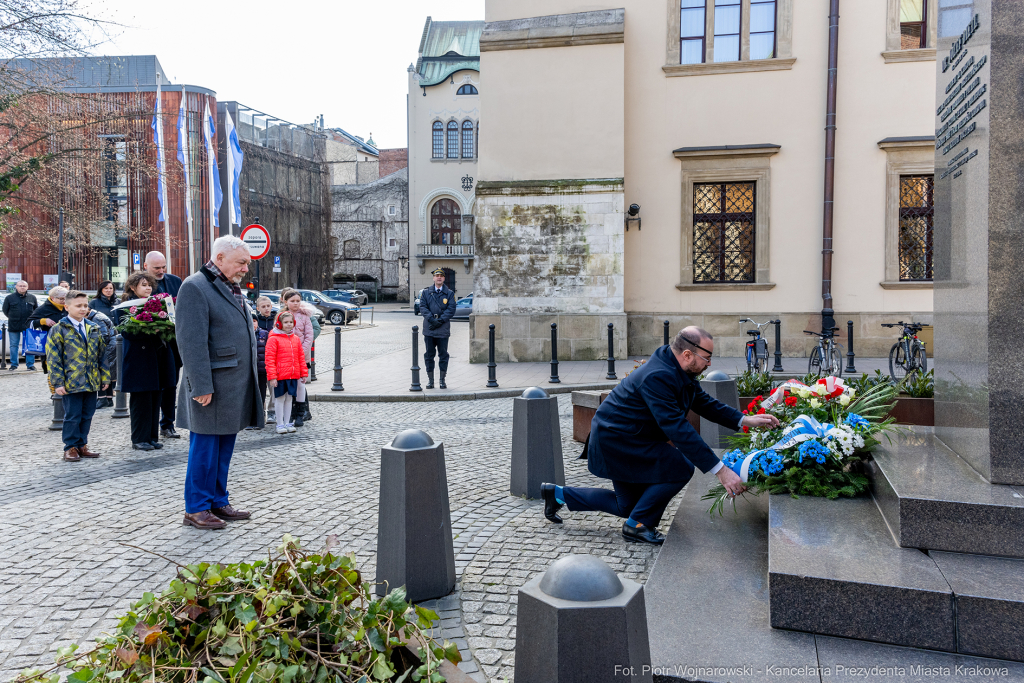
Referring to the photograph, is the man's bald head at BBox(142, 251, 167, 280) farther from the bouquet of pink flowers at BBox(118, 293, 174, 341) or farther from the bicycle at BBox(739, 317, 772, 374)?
the bicycle at BBox(739, 317, 772, 374)

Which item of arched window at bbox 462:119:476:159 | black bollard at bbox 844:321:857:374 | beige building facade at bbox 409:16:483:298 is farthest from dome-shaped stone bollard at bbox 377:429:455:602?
arched window at bbox 462:119:476:159

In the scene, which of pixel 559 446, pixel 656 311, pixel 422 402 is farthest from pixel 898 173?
pixel 559 446

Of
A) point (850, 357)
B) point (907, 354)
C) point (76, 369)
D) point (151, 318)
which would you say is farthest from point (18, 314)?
point (907, 354)

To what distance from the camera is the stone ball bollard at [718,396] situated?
6.92m

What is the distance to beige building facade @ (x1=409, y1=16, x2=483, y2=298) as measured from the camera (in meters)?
53.5

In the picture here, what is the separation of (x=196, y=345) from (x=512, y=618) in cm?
268

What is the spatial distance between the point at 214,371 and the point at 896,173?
Result: 14.4 m

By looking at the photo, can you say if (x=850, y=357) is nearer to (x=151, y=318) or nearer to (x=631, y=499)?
(x=631, y=499)

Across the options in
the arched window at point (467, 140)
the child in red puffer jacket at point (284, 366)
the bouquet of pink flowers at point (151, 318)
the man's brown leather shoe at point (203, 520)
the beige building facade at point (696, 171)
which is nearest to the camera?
the man's brown leather shoe at point (203, 520)

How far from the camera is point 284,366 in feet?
28.3

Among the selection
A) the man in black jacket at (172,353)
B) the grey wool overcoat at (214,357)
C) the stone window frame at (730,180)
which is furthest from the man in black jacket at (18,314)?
the stone window frame at (730,180)

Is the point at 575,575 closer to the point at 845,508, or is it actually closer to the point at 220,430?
the point at 845,508

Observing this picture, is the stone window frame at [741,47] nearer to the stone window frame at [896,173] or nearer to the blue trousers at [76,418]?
the stone window frame at [896,173]

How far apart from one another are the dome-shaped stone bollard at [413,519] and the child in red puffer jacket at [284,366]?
5.17 metres
